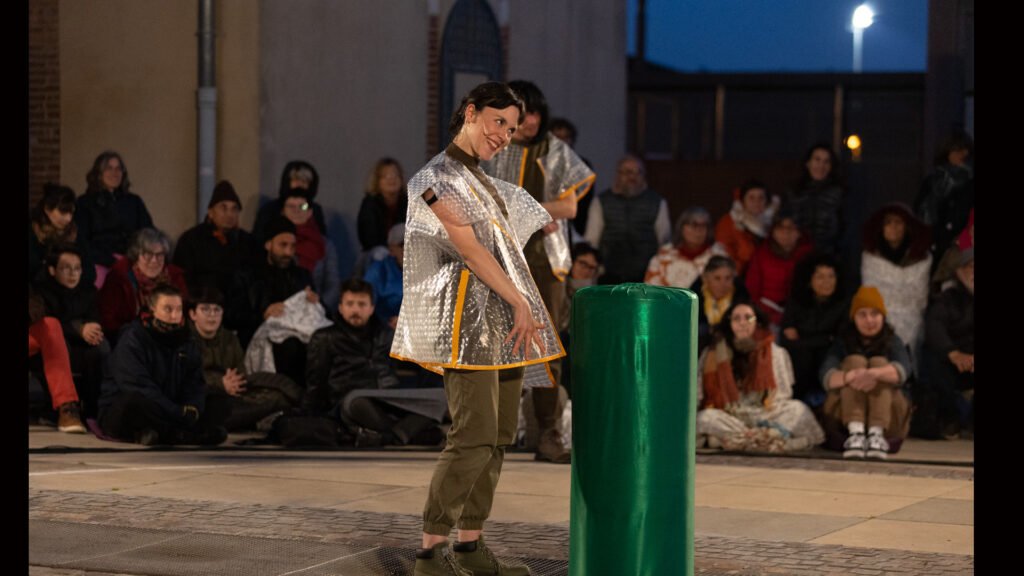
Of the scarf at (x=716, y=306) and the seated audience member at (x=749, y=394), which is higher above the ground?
the scarf at (x=716, y=306)

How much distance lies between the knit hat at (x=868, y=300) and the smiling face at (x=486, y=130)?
6073mm

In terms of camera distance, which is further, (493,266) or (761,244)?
(761,244)

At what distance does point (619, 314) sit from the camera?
18.9 feet

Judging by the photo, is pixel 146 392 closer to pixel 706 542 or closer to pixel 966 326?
pixel 706 542

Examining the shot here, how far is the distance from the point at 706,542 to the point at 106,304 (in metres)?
6.18

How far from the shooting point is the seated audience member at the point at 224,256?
1246 cm

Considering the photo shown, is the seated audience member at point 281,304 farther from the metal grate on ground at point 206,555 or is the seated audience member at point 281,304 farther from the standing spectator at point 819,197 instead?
the metal grate on ground at point 206,555

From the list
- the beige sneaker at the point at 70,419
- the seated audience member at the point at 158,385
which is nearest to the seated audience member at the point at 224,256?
the seated audience member at the point at 158,385

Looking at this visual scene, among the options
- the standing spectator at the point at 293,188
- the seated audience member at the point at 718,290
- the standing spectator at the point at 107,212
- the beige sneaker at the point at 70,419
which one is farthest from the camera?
the standing spectator at the point at 293,188

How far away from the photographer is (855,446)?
35.7ft

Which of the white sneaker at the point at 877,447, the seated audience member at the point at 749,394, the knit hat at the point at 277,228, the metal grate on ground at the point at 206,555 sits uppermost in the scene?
the knit hat at the point at 277,228

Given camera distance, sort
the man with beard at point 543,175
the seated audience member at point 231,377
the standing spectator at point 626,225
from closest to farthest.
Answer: the man with beard at point 543,175 → the seated audience member at point 231,377 → the standing spectator at point 626,225
